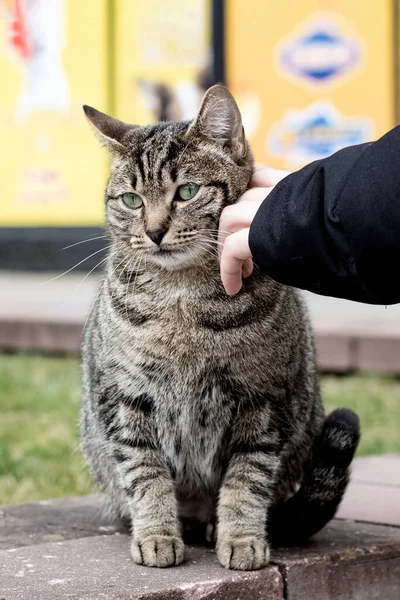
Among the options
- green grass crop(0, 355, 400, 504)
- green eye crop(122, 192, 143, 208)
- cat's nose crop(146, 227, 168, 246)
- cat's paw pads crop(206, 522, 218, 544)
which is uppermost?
green eye crop(122, 192, 143, 208)

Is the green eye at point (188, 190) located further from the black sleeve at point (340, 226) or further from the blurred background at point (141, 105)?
the blurred background at point (141, 105)

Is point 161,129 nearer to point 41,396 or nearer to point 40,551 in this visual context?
point 40,551

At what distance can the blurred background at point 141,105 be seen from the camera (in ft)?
23.8

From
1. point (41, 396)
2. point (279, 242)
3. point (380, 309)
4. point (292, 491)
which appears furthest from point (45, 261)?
point (279, 242)

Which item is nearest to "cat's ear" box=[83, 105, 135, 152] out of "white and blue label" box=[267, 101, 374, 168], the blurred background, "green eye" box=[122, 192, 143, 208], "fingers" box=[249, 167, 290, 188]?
"green eye" box=[122, 192, 143, 208]

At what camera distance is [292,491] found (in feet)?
10.3

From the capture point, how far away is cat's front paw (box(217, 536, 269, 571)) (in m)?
2.61

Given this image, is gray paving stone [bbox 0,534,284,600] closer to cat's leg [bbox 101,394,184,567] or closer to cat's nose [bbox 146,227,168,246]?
cat's leg [bbox 101,394,184,567]

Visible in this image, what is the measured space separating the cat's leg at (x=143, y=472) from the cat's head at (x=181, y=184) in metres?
0.41

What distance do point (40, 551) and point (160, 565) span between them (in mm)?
330

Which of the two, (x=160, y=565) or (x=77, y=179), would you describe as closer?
(x=160, y=565)

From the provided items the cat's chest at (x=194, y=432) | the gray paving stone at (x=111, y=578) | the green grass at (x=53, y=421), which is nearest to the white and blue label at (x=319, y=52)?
the green grass at (x=53, y=421)

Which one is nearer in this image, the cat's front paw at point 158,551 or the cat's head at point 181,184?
the cat's front paw at point 158,551

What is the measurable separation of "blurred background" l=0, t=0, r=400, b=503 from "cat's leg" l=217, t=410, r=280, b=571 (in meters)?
3.24
